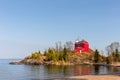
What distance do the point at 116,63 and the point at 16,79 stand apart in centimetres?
12244

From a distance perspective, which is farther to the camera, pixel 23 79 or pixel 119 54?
pixel 119 54

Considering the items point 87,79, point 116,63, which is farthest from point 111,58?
point 87,79

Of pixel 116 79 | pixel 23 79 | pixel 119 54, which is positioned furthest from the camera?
pixel 119 54

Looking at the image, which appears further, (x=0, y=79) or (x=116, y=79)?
(x=0, y=79)

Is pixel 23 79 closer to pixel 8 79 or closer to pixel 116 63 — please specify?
pixel 8 79

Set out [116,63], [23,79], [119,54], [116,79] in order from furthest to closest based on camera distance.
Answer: [119,54] < [116,63] < [23,79] < [116,79]

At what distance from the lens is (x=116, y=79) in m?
68.4

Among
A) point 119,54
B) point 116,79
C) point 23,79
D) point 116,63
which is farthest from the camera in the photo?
point 119,54

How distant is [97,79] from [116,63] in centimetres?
12200

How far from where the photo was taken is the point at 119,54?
654ft

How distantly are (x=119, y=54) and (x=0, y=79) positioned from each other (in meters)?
139

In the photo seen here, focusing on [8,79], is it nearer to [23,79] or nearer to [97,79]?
[23,79]

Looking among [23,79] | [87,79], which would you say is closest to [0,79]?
[23,79]

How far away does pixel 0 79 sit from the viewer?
7850 centimetres
